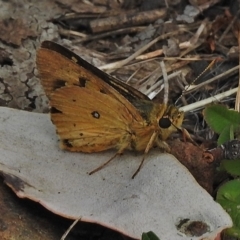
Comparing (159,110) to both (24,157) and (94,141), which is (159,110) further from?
(24,157)

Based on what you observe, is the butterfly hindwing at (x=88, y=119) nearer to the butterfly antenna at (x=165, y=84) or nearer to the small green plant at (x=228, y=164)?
the small green plant at (x=228, y=164)

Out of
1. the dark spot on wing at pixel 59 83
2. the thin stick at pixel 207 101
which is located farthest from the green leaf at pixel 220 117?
the dark spot on wing at pixel 59 83

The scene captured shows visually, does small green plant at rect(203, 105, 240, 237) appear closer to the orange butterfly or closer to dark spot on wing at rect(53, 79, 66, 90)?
the orange butterfly

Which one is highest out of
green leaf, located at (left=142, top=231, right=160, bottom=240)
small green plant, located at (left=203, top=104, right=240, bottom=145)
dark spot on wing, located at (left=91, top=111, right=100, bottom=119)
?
green leaf, located at (left=142, top=231, right=160, bottom=240)

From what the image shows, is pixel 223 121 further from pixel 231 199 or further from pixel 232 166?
pixel 231 199

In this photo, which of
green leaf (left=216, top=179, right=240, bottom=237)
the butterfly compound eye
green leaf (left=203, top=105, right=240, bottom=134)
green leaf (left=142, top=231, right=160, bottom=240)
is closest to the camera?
green leaf (left=142, top=231, right=160, bottom=240)

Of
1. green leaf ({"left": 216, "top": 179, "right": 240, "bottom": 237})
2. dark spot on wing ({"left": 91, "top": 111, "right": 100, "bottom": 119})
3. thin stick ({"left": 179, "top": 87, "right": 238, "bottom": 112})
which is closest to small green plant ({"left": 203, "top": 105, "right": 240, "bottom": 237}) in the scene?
green leaf ({"left": 216, "top": 179, "right": 240, "bottom": 237})

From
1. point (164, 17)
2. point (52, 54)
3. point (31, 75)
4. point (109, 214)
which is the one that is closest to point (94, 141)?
point (52, 54)
